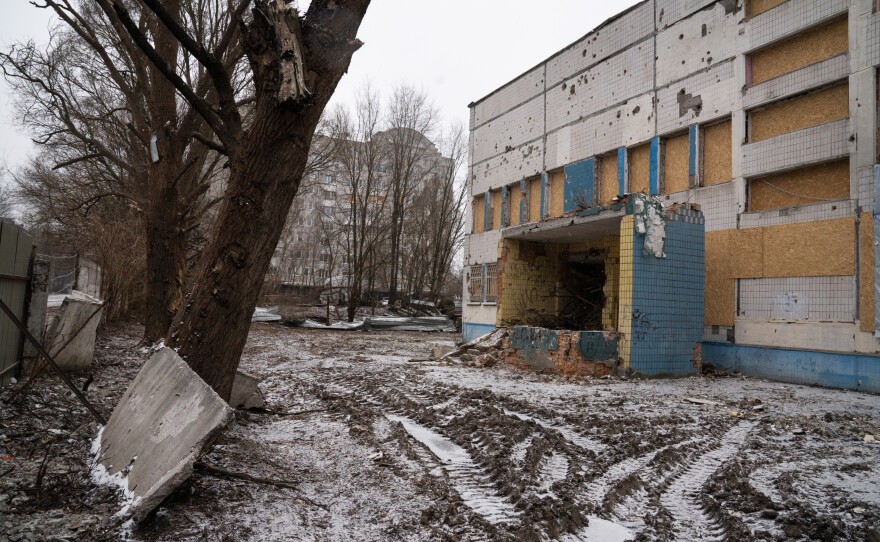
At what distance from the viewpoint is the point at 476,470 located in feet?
13.2

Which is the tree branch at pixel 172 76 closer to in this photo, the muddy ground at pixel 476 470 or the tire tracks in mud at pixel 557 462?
the muddy ground at pixel 476 470

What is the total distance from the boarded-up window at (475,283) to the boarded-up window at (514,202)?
242cm

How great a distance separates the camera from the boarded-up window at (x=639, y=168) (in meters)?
13.5

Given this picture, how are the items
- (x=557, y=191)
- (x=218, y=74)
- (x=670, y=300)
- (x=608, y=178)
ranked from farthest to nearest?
(x=557, y=191) < (x=608, y=178) < (x=670, y=300) < (x=218, y=74)

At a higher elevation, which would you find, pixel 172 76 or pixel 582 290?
pixel 172 76

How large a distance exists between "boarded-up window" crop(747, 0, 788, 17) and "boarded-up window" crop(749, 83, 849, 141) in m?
2.09

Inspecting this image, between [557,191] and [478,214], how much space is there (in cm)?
471

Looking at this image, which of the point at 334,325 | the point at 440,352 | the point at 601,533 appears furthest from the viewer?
the point at 334,325

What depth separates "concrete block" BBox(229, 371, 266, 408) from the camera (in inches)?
219

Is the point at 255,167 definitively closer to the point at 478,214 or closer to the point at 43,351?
the point at 43,351

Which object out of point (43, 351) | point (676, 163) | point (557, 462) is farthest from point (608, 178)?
point (43, 351)

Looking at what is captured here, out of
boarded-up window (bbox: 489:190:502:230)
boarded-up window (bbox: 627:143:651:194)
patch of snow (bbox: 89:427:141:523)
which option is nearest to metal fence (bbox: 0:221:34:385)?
patch of snow (bbox: 89:427:141:523)

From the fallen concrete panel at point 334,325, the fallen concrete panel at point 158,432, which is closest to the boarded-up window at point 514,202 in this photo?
the fallen concrete panel at point 334,325

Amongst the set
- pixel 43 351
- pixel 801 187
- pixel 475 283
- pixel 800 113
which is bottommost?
pixel 43 351
